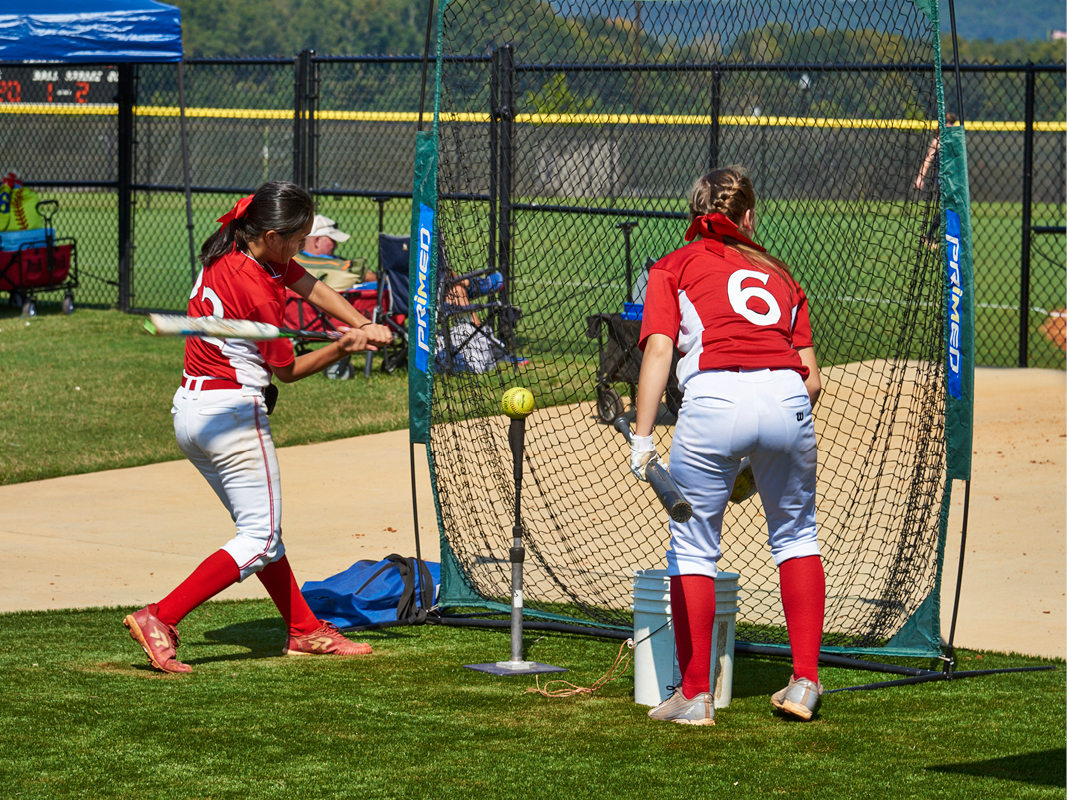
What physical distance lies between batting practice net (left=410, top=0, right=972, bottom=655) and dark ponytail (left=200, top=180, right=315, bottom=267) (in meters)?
0.81

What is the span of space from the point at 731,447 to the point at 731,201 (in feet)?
2.82

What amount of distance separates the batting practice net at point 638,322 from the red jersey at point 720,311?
89cm

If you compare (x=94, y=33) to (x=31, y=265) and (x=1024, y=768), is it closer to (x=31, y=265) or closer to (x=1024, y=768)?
(x=31, y=265)

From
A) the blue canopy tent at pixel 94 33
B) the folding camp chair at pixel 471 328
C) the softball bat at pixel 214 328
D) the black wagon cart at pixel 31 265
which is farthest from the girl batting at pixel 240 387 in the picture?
the black wagon cart at pixel 31 265

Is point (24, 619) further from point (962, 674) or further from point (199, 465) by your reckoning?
point (962, 674)

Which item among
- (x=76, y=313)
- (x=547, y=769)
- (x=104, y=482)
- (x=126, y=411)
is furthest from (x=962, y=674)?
(x=76, y=313)

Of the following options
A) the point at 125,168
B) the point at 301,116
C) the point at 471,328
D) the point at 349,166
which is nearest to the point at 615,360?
the point at 471,328

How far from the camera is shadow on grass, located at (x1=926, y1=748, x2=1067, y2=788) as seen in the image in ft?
14.1

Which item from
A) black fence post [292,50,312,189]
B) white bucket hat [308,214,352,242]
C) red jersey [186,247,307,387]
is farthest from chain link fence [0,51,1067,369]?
red jersey [186,247,307,387]

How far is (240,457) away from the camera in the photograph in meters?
5.33

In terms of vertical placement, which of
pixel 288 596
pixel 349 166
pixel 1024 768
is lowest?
pixel 1024 768

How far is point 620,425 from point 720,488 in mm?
582

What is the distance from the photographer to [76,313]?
1605cm

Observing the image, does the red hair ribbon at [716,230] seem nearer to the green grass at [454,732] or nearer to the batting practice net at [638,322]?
the batting practice net at [638,322]
